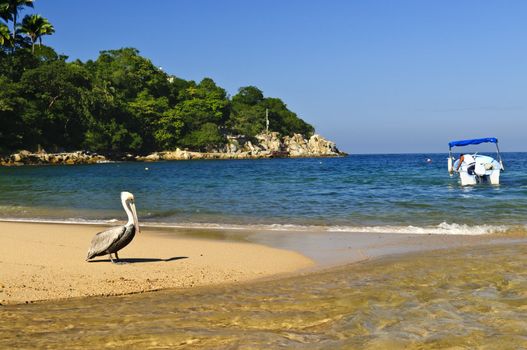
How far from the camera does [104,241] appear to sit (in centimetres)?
718

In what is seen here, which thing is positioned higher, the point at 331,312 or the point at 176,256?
the point at 331,312

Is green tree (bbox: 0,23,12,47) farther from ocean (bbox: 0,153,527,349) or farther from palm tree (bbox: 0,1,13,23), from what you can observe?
ocean (bbox: 0,153,527,349)

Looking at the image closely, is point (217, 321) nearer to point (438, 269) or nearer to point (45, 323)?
point (45, 323)

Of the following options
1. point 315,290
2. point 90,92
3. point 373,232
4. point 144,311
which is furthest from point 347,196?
point 90,92

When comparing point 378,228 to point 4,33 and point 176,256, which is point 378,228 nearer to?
point 176,256

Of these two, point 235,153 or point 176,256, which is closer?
point 176,256

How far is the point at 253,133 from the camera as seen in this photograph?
106 metres

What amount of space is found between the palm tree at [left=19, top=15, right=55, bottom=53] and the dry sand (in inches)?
2524

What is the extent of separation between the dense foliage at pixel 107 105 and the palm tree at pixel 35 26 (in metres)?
0.13

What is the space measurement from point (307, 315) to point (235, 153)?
97.1 metres

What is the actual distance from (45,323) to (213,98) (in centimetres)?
10248

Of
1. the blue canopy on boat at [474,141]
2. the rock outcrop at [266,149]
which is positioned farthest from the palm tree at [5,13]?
the blue canopy on boat at [474,141]

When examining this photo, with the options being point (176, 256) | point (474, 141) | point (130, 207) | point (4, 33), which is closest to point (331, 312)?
point (176, 256)

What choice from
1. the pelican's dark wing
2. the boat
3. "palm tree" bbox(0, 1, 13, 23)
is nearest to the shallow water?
the pelican's dark wing
